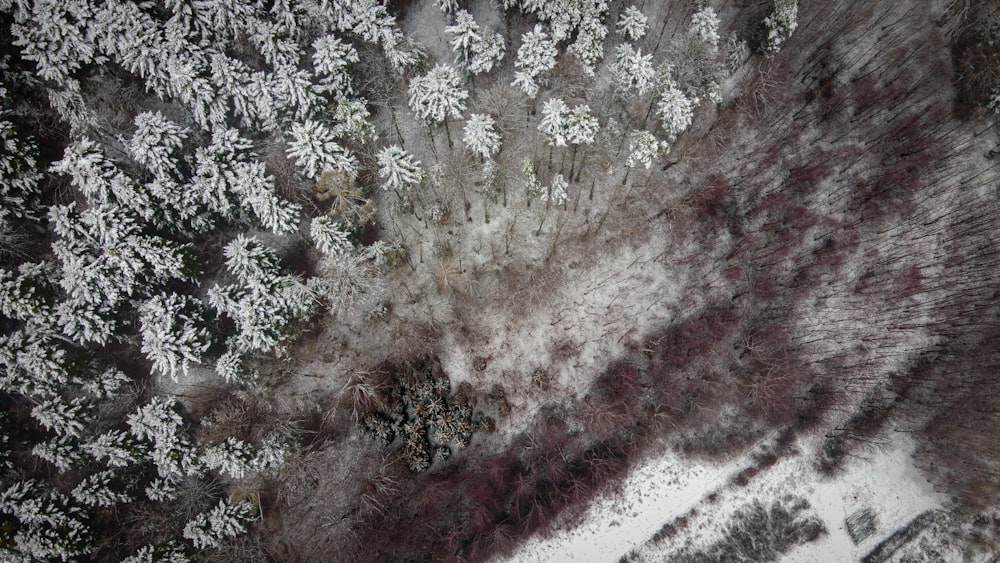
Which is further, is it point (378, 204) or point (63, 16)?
point (378, 204)

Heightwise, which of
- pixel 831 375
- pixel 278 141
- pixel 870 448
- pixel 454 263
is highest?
pixel 278 141

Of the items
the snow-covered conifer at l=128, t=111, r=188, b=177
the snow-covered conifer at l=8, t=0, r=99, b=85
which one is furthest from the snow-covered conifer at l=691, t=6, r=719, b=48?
the snow-covered conifer at l=8, t=0, r=99, b=85

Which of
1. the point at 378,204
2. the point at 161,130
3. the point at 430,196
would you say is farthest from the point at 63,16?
the point at 430,196

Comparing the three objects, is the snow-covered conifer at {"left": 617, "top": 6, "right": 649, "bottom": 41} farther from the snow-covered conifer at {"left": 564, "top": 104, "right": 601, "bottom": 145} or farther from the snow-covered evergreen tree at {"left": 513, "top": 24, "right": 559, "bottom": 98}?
the snow-covered conifer at {"left": 564, "top": 104, "right": 601, "bottom": 145}

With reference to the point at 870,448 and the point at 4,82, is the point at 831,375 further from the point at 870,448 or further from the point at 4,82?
the point at 4,82

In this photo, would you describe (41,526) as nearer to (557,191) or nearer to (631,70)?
(557,191)

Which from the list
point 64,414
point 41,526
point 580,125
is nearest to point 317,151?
point 580,125

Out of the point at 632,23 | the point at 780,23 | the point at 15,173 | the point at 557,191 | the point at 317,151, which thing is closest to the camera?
the point at 15,173

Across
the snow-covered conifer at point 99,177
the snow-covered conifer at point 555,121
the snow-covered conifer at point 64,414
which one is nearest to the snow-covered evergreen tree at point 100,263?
the snow-covered conifer at point 99,177
